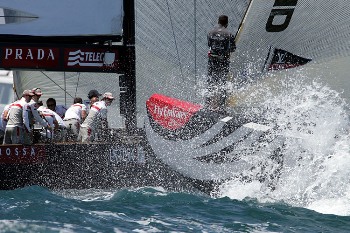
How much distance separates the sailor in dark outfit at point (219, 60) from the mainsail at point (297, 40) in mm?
116

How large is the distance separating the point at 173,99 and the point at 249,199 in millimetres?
1445

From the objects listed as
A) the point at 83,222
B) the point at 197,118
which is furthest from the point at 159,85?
the point at 83,222

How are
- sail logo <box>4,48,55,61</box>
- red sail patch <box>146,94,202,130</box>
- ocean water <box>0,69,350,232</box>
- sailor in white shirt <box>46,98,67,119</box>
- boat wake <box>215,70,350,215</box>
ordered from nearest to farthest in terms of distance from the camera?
ocean water <box>0,69,350,232</box> → boat wake <box>215,70,350,215</box> → red sail patch <box>146,94,202,130</box> → sail logo <box>4,48,55,61</box> → sailor in white shirt <box>46,98,67,119</box>

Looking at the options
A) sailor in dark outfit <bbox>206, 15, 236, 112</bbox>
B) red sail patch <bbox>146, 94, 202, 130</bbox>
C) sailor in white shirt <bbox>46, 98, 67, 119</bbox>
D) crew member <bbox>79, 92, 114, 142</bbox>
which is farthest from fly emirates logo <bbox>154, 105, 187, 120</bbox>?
sailor in white shirt <bbox>46, 98, 67, 119</bbox>

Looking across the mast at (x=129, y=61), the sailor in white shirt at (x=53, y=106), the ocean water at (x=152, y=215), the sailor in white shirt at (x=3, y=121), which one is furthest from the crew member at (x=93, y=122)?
the ocean water at (x=152, y=215)

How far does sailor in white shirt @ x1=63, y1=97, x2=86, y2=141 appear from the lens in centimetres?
878

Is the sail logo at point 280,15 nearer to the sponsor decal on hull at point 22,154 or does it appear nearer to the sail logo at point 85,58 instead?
the sail logo at point 85,58

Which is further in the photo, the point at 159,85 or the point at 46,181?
the point at 159,85

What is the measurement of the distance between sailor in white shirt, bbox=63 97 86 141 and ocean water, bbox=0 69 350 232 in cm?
80

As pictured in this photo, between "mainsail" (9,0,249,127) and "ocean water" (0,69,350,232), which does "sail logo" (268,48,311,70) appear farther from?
"mainsail" (9,0,249,127)

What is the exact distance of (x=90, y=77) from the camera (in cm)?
1094

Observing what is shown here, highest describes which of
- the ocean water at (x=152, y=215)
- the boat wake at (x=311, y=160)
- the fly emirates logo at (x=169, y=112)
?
the fly emirates logo at (x=169, y=112)

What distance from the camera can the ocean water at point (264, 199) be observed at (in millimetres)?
6285

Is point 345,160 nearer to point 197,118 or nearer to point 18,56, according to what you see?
Result: point 197,118
